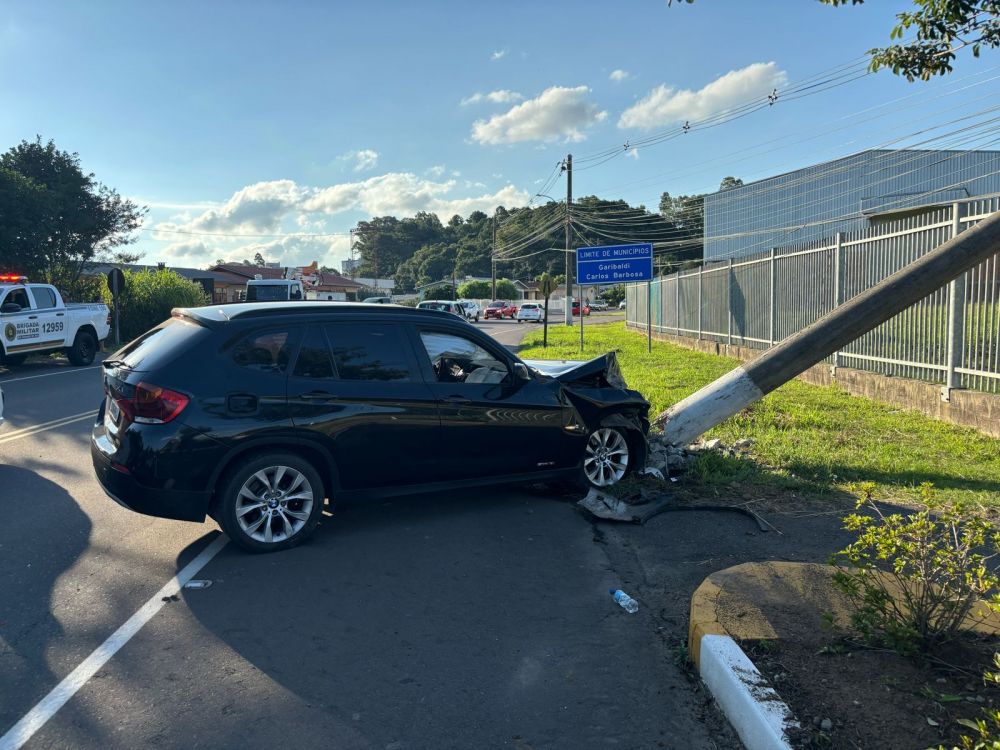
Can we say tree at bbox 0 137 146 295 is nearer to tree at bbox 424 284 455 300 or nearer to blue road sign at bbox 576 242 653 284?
blue road sign at bbox 576 242 653 284

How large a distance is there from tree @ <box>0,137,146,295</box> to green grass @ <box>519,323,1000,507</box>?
22.9 m

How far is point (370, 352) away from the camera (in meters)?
5.77

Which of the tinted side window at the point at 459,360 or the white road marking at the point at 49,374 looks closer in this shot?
the tinted side window at the point at 459,360

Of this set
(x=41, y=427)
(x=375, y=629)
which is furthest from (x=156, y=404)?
(x=41, y=427)

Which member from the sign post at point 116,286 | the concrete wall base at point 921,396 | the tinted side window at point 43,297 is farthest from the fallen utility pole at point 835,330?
the sign post at point 116,286

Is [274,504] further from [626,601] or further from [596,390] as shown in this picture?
[596,390]

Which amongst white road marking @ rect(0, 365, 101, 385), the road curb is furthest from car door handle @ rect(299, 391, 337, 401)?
white road marking @ rect(0, 365, 101, 385)

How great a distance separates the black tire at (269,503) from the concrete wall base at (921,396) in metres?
7.42

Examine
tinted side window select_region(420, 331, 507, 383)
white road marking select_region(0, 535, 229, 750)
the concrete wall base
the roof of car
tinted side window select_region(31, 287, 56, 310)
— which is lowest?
white road marking select_region(0, 535, 229, 750)

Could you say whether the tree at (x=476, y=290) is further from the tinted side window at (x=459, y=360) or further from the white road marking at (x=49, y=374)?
the tinted side window at (x=459, y=360)

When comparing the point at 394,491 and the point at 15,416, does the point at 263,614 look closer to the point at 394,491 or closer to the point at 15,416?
the point at 394,491

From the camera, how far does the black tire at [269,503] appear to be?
201 inches

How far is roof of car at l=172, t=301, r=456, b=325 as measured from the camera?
18.0ft

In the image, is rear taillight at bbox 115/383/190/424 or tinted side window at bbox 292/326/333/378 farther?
tinted side window at bbox 292/326/333/378
